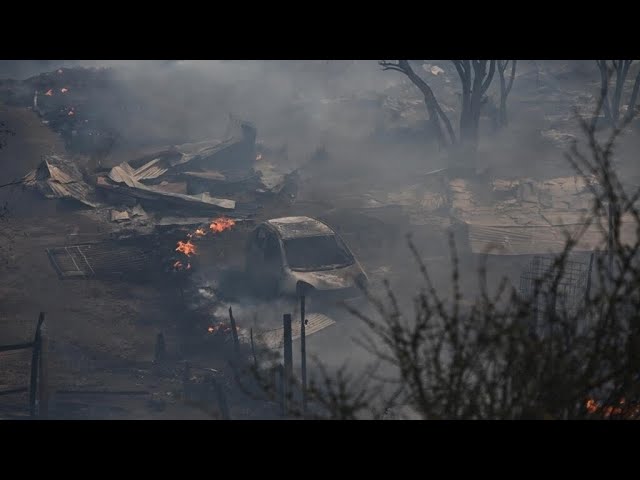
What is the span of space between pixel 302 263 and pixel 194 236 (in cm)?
495

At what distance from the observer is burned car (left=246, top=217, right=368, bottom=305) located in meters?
12.6

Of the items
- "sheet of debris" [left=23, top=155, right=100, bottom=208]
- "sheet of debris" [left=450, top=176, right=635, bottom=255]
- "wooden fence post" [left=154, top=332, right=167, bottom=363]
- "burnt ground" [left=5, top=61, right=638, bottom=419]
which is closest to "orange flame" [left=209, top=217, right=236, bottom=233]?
"burnt ground" [left=5, top=61, right=638, bottom=419]

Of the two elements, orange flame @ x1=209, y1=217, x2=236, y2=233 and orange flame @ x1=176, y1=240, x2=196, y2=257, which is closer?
orange flame @ x1=176, y1=240, x2=196, y2=257

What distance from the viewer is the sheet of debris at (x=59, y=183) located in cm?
2073

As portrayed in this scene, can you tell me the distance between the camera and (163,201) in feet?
66.7

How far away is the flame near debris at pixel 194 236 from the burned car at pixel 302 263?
6.58 ft

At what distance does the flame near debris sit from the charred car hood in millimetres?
3793

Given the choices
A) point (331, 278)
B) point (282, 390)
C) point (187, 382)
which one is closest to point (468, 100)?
point (331, 278)

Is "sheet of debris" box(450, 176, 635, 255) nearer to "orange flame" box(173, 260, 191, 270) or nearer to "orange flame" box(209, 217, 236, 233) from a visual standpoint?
"orange flame" box(209, 217, 236, 233)

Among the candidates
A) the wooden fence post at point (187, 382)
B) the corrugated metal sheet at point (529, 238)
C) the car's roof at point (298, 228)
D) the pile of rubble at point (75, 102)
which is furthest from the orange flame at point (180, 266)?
the pile of rubble at point (75, 102)

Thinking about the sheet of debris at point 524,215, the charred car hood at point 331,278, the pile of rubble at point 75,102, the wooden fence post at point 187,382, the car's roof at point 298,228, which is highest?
the pile of rubble at point 75,102

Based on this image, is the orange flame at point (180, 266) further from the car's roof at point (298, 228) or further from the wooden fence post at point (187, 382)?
the wooden fence post at point (187, 382)

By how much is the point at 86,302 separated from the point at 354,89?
102 feet
